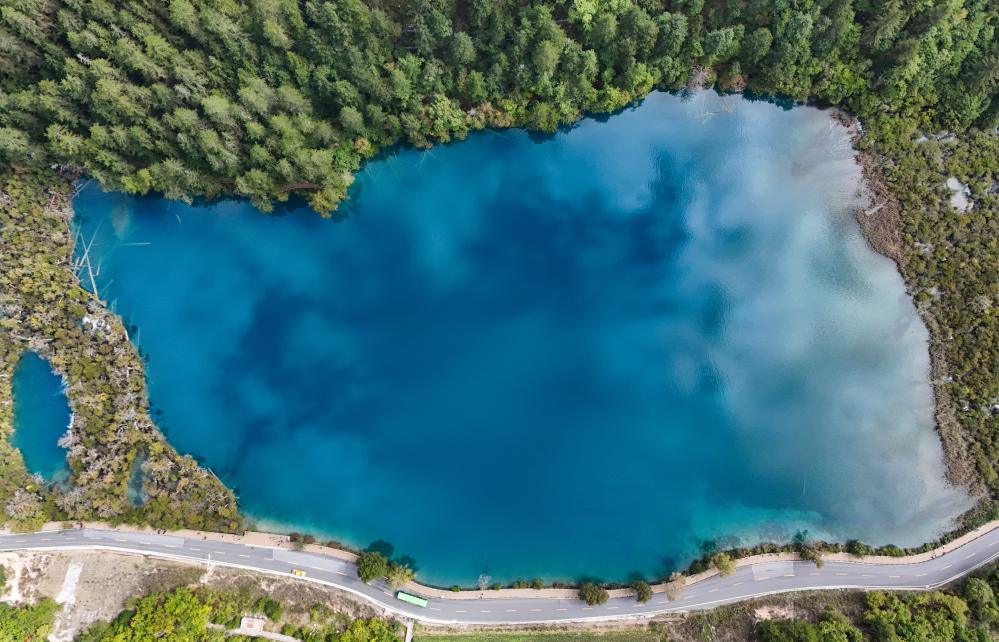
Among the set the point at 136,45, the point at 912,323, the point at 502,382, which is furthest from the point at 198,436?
the point at 912,323

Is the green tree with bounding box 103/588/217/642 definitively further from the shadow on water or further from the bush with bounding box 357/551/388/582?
the bush with bounding box 357/551/388/582

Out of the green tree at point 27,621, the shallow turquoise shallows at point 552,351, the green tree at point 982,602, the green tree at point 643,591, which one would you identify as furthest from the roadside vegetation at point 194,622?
the green tree at point 982,602

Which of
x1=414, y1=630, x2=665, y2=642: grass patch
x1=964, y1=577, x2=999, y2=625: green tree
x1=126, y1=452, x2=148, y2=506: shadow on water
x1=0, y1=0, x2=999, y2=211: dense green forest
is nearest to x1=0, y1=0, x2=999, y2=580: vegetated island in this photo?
x1=0, y1=0, x2=999, y2=211: dense green forest

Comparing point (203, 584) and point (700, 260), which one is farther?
point (700, 260)

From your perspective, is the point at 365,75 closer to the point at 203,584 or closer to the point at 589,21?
the point at 589,21

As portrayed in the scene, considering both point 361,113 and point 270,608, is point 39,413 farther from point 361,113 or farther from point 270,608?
point 361,113

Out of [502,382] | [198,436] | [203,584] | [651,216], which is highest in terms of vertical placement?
[651,216]

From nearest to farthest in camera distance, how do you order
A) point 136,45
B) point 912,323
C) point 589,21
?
point 136,45 < point 589,21 < point 912,323
